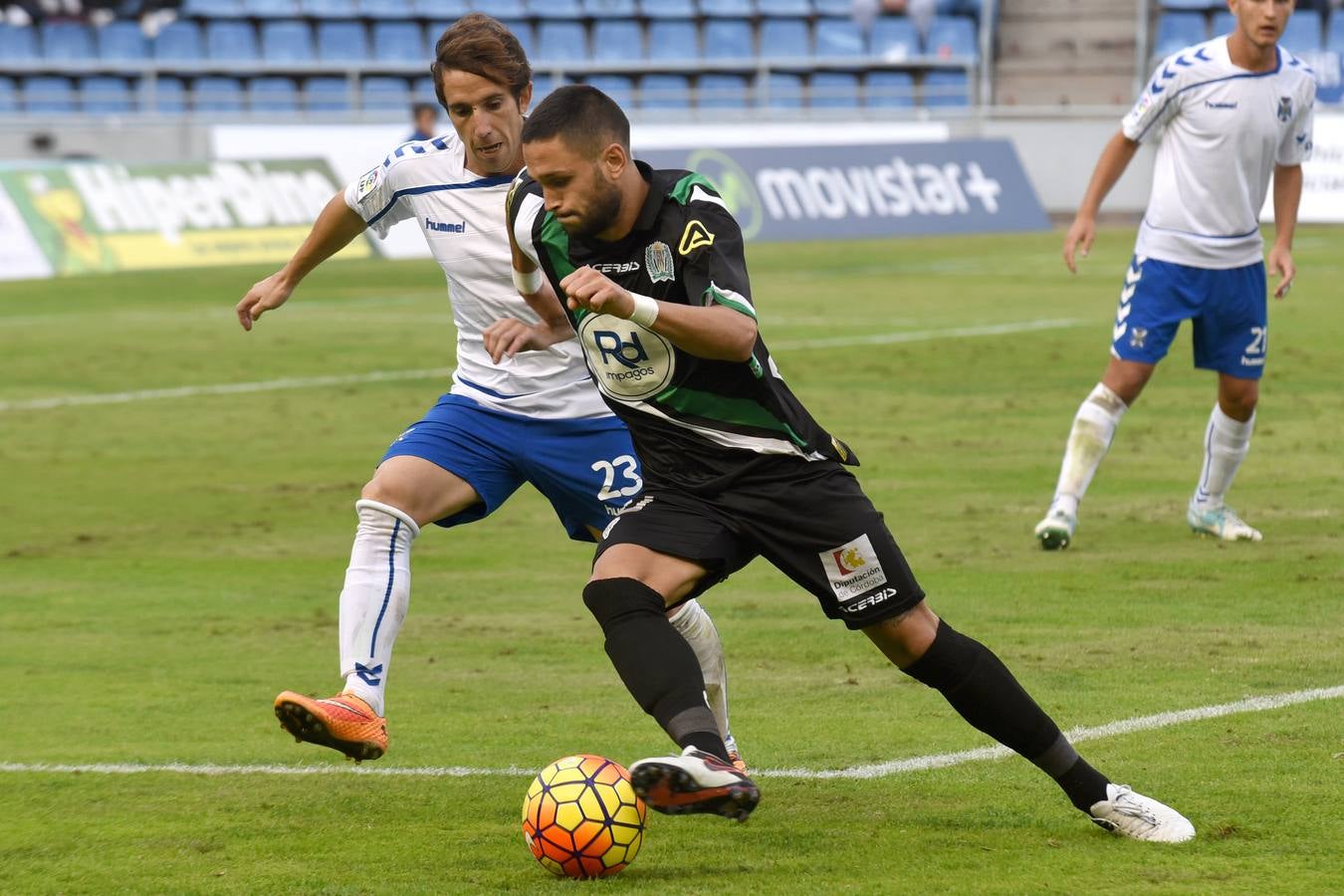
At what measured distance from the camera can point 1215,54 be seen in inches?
355

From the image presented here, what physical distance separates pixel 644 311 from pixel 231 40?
3271 centimetres

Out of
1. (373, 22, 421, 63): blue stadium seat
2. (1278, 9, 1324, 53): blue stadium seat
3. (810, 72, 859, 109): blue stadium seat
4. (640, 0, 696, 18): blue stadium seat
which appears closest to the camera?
(810, 72, 859, 109): blue stadium seat

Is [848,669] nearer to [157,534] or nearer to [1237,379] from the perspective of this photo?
→ [1237,379]

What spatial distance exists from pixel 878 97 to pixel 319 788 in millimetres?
31237

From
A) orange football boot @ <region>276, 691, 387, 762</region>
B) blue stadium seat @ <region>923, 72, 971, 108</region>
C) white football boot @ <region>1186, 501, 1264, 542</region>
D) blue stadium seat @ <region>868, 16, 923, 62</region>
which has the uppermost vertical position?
orange football boot @ <region>276, 691, 387, 762</region>

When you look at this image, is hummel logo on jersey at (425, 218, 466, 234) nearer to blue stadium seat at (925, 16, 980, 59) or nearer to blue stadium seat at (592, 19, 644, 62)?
blue stadium seat at (592, 19, 644, 62)

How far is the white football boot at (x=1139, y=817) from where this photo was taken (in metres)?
4.74

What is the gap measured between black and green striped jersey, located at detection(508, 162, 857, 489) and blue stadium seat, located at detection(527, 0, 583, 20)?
32.8 metres

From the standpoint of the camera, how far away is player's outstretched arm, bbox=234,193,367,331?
6.08 m

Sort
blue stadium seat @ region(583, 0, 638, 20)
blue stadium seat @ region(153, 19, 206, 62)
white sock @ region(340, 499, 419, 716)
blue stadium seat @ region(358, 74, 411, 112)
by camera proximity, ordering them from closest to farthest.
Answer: white sock @ region(340, 499, 419, 716) < blue stadium seat @ region(358, 74, 411, 112) < blue stadium seat @ region(153, 19, 206, 62) < blue stadium seat @ region(583, 0, 638, 20)

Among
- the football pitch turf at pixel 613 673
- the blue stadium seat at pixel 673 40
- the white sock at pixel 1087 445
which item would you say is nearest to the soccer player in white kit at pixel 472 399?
the football pitch turf at pixel 613 673

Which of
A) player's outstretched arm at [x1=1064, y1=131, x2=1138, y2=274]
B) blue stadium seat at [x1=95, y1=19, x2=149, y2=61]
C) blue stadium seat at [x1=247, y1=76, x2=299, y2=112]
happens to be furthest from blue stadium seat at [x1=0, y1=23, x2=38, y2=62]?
player's outstretched arm at [x1=1064, y1=131, x2=1138, y2=274]

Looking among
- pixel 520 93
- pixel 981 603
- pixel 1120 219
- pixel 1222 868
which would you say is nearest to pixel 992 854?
pixel 1222 868

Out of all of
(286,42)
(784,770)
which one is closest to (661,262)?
(784,770)
